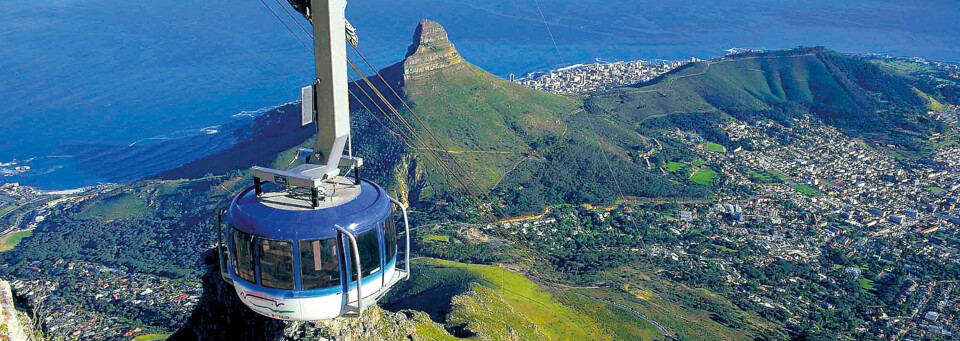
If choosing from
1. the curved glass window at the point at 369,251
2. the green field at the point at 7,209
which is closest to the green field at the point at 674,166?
the green field at the point at 7,209

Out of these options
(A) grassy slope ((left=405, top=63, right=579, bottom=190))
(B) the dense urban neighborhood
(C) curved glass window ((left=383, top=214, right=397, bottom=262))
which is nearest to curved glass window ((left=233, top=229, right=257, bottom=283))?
(C) curved glass window ((left=383, top=214, right=397, bottom=262))

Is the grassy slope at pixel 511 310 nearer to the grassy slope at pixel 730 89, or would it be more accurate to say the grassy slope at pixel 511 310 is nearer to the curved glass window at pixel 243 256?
the curved glass window at pixel 243 256

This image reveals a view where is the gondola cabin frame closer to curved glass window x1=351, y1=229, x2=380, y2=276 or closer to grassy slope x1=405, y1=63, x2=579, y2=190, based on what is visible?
curved glass window x1=351, y1=229, x2=380, y2=276

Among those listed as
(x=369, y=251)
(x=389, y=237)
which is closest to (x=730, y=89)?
(x=389, y=237)

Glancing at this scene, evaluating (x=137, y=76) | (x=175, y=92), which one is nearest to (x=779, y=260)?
(x=175, y=92)

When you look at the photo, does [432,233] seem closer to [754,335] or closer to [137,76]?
[754,335]

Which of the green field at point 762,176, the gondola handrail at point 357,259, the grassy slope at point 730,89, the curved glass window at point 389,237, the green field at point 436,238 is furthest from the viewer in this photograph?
the grassy slope at point 730,89

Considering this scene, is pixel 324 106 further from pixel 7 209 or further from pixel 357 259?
pixel 7 209
